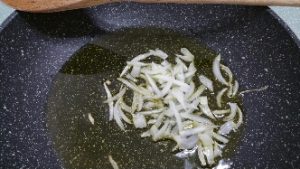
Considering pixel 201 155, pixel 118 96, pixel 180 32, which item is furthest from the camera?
pixel 180 32

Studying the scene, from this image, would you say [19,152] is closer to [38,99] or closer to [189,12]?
[38,99]

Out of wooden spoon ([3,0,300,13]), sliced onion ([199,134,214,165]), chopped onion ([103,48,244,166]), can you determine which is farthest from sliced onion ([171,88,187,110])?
wooden spoon ([3,0,300,13])

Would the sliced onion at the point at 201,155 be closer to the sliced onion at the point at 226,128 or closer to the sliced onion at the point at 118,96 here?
the sliced onion at the point at 226,128

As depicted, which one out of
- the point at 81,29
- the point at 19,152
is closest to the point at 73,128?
the point at 19,152

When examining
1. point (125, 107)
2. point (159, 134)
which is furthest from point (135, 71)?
point (159, 134)

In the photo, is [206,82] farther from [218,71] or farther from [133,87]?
[133,87]

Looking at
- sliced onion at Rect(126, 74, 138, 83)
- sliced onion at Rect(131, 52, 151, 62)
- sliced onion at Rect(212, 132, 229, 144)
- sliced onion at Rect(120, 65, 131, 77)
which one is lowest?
sliced onion at Rect(212, 132, 229, 144)

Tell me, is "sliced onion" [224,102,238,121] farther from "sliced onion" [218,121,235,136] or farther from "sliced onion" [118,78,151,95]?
"sliced onion" [118,78,151,95]
